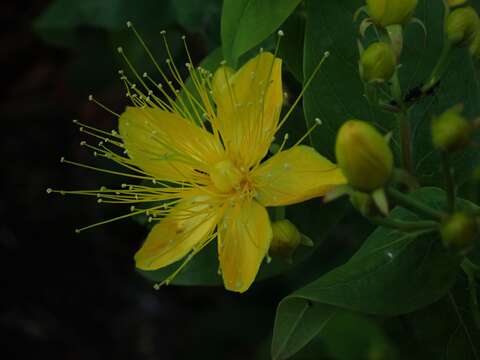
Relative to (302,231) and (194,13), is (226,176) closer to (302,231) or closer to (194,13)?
(302,231)

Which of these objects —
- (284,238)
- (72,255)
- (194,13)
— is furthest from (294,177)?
(72,255)

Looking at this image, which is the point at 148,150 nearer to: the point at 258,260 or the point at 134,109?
the point at 134,109

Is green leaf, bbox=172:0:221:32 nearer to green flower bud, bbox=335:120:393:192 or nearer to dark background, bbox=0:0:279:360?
green flower bud, bbox=335:120:393:192

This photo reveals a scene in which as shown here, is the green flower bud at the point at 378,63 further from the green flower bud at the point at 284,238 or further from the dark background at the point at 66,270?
the dark background at the point at 66,270

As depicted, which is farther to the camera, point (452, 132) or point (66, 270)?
point (66, 270)

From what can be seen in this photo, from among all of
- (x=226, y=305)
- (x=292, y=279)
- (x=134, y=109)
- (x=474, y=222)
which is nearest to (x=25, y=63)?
(x=226, y=305)
